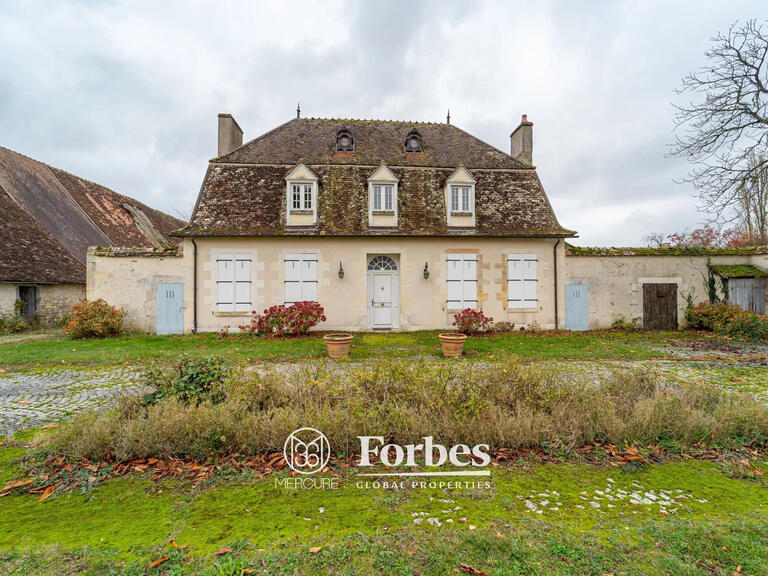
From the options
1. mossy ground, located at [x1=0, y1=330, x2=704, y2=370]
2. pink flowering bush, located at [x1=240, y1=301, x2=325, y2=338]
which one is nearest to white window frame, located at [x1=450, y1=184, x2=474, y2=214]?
mossy ground, located at [x1=0, y1=330, x2=704, y2=370]

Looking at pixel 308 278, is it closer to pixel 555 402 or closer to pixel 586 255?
pixel 555 402

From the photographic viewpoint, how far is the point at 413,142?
45.9 ft

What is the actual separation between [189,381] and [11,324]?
13664mm

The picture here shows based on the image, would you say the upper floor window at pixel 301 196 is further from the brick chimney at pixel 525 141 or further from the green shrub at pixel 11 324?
the green shrub at pixel 11 324

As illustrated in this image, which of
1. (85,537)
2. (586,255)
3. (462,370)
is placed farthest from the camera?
(586,255)

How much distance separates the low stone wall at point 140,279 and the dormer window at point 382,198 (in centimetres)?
672

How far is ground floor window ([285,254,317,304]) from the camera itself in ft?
39.5

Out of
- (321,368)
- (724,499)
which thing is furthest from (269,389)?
(724,499)

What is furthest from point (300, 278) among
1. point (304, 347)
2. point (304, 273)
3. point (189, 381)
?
point (189, 381)

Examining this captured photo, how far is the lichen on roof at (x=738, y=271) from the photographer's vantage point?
1239 centimetres

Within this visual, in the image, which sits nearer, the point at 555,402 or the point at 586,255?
the point at 555,402

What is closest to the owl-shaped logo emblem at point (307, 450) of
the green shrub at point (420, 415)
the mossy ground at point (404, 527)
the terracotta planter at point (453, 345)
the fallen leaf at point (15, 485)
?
the green shrub at point (420, 415)

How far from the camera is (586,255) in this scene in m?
12.8

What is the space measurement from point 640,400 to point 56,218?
908 inches
